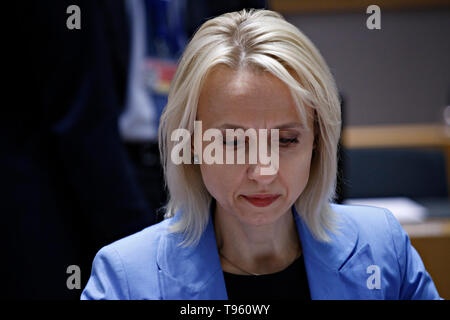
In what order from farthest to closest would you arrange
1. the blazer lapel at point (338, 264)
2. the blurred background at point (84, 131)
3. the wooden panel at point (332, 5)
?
the wooden panel at point (332, 5) → the blurred background at point (84, 131) → the blazer lapel at point (338, 264)

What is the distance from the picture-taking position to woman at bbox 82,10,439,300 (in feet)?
2.28

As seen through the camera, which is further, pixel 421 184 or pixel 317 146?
pixel 421 184

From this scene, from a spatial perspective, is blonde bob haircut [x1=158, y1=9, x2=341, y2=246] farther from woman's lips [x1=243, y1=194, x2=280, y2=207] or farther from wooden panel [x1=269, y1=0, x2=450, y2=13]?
wooden panel [x1=269, y1=0, x2=450, y2=13]

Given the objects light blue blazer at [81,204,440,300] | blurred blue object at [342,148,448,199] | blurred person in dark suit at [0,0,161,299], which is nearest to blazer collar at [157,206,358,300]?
light blue blazer at [81,204,440,300]

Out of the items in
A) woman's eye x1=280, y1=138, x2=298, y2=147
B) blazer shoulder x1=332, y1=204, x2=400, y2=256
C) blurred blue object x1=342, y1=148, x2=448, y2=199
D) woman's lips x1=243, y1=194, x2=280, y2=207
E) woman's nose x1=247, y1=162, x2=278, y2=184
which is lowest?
blurred blue object x1=342, y1=148, x2=448, y2=199

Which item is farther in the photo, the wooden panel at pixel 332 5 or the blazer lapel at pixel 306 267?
the wooden panel at pixel 332 5

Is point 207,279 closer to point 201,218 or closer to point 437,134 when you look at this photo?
point 201,218

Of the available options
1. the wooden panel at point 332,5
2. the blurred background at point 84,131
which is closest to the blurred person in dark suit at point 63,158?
the blurred background at point 84,131

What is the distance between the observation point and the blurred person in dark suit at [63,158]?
1033mm

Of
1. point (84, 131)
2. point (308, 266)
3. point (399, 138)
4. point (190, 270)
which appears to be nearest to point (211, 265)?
point (190, 270)

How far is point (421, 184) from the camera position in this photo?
2154 millimetres

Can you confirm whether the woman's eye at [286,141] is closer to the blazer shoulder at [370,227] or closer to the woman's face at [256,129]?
the woman's face at [256,129]

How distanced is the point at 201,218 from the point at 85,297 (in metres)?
0.18

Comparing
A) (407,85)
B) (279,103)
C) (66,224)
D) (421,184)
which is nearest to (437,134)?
(421,184)
